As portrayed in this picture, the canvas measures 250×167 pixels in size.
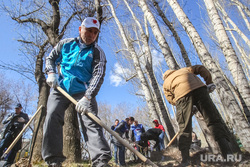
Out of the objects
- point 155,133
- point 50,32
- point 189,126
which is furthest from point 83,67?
point 50,32

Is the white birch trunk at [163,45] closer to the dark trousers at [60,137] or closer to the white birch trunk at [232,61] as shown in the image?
the white birch trunk at [232,61]

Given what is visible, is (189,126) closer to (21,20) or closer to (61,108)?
(61,108)

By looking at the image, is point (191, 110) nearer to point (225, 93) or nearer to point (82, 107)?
point (225, 93)

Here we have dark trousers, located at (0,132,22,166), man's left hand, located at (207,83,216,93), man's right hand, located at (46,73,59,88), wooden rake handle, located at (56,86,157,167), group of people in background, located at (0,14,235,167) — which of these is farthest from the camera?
dark trousers, located at (0,132,22,166)

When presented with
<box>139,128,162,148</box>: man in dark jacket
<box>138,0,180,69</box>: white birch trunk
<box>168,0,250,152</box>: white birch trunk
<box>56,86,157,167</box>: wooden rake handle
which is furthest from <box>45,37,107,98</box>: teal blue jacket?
<box>139,128,162,148</box>: man in dark jacket

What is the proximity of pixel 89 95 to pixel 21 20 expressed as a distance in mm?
7331

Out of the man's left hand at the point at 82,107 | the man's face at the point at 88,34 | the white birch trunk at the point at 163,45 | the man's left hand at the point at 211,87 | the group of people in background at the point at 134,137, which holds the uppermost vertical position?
the white birch trunk at the point at 163,45

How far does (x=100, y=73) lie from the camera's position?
7.07 ft

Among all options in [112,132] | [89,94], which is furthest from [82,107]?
[112,132]

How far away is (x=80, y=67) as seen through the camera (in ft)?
7.16

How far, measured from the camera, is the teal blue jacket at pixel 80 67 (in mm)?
2137

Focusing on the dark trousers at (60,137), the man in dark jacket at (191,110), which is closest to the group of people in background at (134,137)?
the man in dark jacket at (191,110)

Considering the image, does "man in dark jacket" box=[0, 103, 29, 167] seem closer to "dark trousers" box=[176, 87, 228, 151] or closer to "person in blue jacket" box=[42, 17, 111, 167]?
"person in blue jacket" box=[42, 17, 111, 167]

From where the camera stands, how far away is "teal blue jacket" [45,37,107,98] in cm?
214
